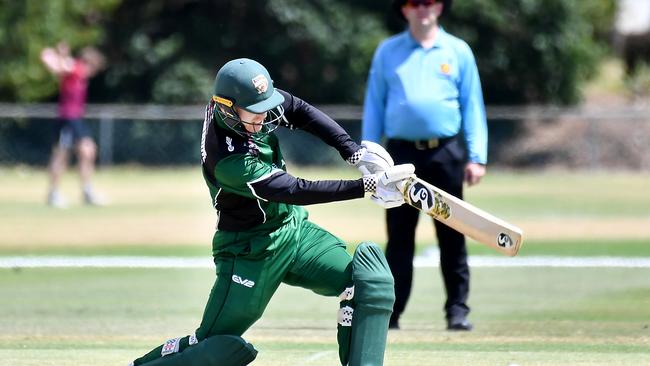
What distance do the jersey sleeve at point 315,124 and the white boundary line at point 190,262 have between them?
5976mm

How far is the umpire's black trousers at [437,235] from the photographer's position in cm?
855

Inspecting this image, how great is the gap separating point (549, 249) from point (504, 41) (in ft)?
45.4

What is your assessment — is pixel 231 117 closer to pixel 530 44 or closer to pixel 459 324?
pixel 459 324

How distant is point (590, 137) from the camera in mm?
24500

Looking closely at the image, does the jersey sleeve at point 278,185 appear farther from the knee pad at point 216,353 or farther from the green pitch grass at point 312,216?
the green pitch grass at point 312,216

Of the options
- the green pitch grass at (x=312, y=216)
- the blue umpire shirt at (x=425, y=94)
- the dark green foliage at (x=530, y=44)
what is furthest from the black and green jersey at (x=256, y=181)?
the dark green foliage at (x=530, y=44)

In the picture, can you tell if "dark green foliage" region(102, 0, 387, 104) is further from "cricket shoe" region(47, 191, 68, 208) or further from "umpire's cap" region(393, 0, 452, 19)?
"umpire's cap" region(393, 0, 452, 19)

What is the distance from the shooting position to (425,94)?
8.51m

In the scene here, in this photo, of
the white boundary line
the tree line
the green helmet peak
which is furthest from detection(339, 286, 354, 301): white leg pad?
the tree line

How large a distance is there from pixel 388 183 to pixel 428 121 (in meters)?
2.58

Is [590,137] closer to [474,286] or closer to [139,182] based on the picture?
[139,182]

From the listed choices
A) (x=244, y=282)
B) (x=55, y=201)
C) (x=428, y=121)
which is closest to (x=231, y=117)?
(x=244, y=282)

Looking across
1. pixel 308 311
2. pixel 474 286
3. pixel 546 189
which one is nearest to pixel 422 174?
pixel 308 311

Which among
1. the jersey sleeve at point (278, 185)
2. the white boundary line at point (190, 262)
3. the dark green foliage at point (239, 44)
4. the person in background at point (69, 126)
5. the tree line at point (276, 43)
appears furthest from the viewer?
the dark green foliage at point (239, 44)
